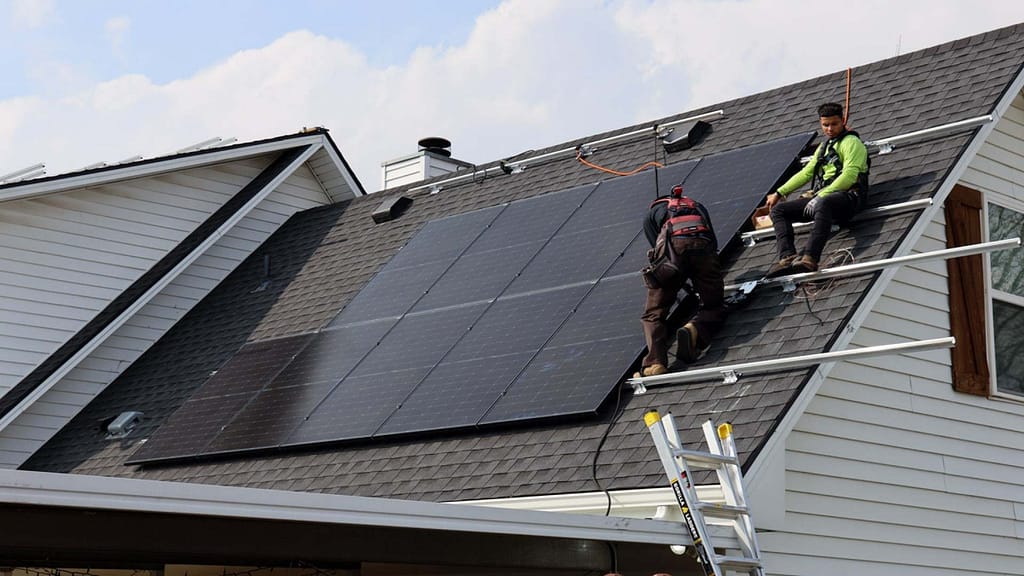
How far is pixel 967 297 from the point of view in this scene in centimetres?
1145

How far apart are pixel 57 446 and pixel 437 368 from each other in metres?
6.36

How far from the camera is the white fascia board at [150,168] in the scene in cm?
1692

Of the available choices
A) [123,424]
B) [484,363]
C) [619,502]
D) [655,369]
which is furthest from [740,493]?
[123,424]

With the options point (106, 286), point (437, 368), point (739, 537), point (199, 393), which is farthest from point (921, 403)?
point (106, 286)

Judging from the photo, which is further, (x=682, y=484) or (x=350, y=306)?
(x=350, y=306)

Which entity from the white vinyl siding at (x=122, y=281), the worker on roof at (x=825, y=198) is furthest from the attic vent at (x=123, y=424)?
the worker on roof at (x=825, y=198)

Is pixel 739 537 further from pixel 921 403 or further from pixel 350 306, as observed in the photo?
pixel 350 306

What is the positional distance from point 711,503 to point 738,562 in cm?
40

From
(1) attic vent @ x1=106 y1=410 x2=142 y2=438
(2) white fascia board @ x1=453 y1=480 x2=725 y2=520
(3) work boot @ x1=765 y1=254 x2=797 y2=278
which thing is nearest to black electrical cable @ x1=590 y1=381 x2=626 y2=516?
(2) white fascia board @ x1=453 y1=480 x2=725 y2=520

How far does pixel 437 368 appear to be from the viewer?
38.8ft

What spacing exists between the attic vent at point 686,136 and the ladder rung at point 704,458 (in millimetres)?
5512

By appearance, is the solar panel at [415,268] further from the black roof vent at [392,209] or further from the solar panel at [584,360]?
the solar panel at [584,360]

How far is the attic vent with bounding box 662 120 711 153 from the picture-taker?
13.7 metres

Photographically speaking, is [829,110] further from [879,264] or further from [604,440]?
[604,440]
